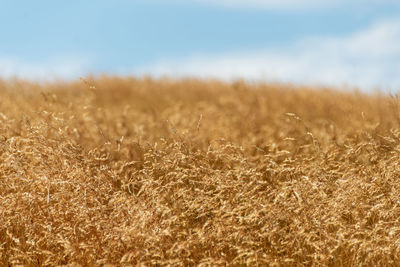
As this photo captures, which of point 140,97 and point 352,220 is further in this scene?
point 140,97

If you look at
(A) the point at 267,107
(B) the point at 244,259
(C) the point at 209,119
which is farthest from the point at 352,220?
(A) the point at 267,107

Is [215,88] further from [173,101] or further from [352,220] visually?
[352,220]

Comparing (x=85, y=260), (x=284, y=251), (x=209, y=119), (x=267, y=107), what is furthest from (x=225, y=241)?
(x=267, y=107)

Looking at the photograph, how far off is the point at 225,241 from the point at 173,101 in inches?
348

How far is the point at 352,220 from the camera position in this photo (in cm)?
461

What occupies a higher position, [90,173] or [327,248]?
[90,173]

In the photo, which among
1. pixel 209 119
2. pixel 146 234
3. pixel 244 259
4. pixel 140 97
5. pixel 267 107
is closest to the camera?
pixel 146 234

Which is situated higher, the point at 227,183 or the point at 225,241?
the point at 227,183

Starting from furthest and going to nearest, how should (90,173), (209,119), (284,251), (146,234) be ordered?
1. (209,119)
2. (90,173)
3. (284,251)
4. (146,234)

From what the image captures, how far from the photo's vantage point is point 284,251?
4.44m

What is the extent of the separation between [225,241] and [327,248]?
787 millimetres

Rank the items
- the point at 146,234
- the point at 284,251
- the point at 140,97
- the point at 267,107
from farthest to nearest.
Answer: the point at 140,97
the point at 267,107
the point at 284,251
the point at 146,234

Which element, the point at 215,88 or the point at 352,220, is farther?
the point at 215,88

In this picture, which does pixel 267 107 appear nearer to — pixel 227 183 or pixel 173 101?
pixel 173 101
